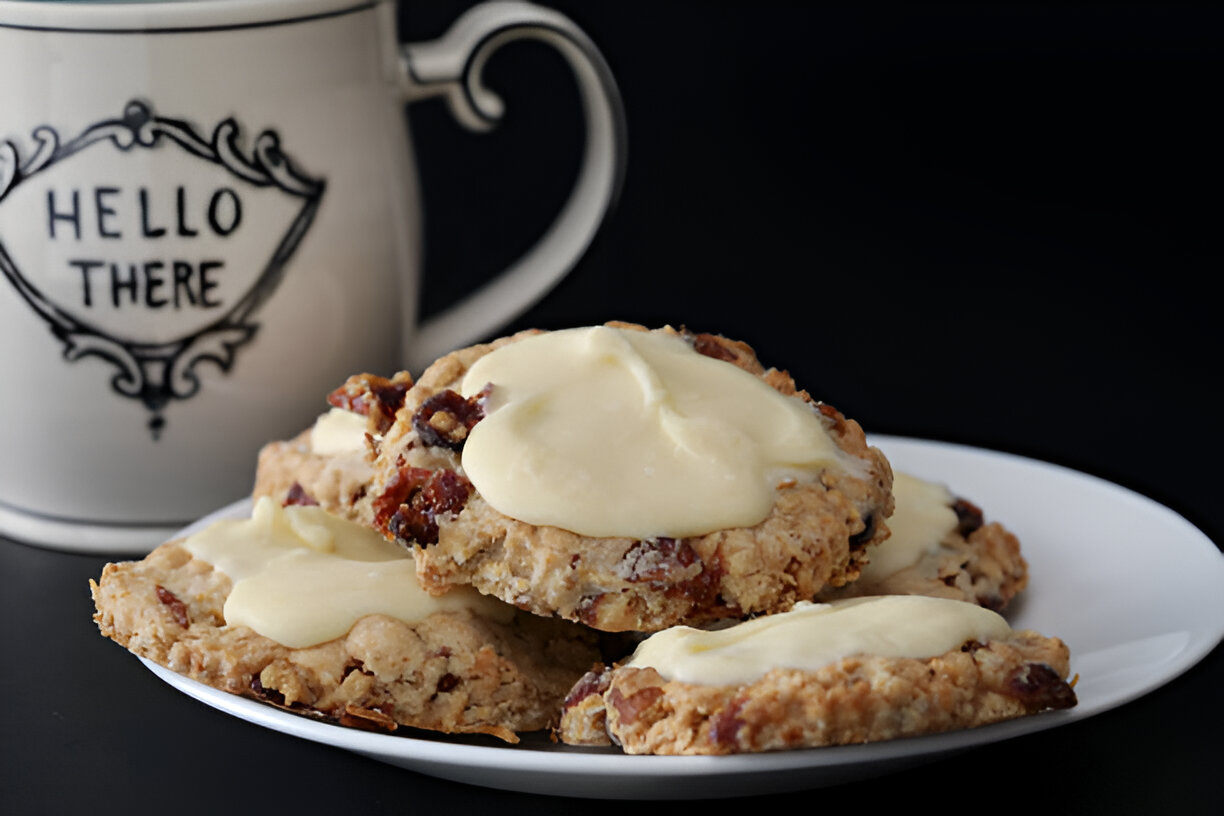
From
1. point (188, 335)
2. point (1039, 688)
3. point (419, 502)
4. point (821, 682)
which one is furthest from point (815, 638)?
point (188, 335)

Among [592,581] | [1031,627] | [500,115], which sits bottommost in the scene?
[1031,627]

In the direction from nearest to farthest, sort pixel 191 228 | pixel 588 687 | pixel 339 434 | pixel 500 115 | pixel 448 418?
pixel 588 687 → pixel 448 418 → pixel 339 434 → pixel 191 228 → pixel 500 115

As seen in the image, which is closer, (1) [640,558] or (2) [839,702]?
(2) [839,702]

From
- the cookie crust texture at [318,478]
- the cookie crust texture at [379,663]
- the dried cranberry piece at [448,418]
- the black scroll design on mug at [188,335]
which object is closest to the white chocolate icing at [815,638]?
the cookie crust texture at [379,663]

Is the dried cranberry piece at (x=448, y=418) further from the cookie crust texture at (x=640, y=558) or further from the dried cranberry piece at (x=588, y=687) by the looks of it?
the dried cranberry piece at (x=588, y=687)

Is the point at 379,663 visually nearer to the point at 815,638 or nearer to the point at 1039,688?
the point at 815,638

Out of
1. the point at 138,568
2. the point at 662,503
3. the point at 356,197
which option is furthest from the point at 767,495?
the point at 356,197

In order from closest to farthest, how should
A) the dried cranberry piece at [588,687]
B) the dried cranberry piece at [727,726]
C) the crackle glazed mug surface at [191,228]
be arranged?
the dried cranberry piece at [727,726]
the dried cranberry piece at [588,687]
the crackle glazed mug surface at [191,228]

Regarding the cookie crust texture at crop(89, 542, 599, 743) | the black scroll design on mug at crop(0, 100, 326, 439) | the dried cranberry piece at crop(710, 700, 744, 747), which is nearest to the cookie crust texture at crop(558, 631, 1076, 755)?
the dried cranberry piece at crop(710, 700, 744, 747)

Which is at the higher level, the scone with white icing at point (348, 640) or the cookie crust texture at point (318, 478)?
the cookie crust texture at point (318, 478)
